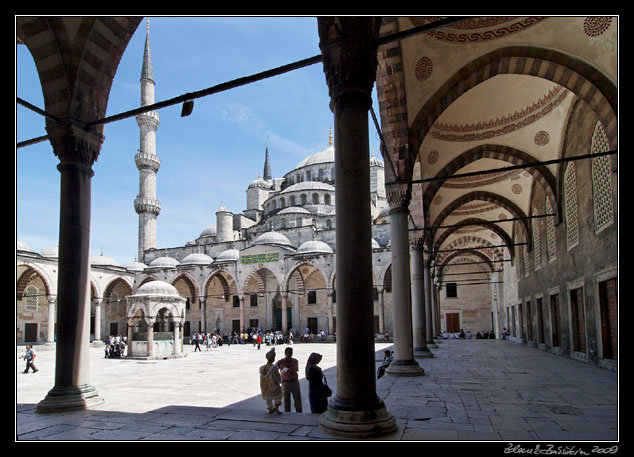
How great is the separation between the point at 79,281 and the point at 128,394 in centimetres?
259

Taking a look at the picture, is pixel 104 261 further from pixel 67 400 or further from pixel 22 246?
pixel 67 400

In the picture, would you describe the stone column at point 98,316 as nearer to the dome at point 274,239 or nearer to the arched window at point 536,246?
the dome at point 274,239

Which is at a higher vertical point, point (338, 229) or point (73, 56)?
point (73, 56)

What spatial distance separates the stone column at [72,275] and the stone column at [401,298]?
4.64 metres

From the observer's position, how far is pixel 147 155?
3331 cm

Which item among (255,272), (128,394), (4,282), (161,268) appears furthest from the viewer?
(161,268)

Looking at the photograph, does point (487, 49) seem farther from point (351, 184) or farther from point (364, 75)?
point (351, 184)

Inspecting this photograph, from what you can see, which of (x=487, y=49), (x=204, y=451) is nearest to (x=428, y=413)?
(x=204, y=451)

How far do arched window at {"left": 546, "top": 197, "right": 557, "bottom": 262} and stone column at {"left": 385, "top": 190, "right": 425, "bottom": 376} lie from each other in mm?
6546

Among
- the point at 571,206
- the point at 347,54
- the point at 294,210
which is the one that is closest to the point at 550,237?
the point at 571,206

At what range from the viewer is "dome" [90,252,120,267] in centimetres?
3282

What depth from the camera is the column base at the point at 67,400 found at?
16.6 ft

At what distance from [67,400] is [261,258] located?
86.5ft

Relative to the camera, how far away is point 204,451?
3.32 m
